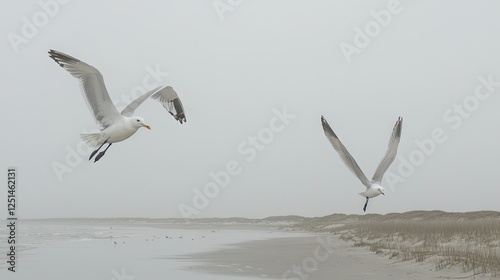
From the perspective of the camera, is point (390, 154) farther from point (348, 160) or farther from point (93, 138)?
point (93, 138)

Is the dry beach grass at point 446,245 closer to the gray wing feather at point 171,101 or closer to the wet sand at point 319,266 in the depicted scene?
the wet sand at point 319,266

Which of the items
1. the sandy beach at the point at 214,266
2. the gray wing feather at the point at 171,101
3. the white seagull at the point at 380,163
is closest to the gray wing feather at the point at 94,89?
the gray wing feather at the point at 171,101

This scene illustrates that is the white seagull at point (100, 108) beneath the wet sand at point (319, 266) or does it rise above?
above

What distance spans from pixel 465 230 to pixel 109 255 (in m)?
12.5

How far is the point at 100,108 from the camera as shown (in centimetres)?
771

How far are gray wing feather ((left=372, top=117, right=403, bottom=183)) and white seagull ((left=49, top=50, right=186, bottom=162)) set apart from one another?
7.10 metres

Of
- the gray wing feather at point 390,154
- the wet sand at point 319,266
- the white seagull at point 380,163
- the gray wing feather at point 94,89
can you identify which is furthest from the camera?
the gray wing feather at point 390,154

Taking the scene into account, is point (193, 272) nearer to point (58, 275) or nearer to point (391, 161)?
point (58, 275)

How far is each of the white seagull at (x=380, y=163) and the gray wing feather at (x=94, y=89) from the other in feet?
19.8

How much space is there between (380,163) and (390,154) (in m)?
0.32

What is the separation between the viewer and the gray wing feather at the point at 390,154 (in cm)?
1412

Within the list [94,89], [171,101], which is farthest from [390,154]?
[94,89]

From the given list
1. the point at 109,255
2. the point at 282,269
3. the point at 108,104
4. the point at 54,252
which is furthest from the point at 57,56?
the point at 54,252

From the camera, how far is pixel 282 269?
1580cm
